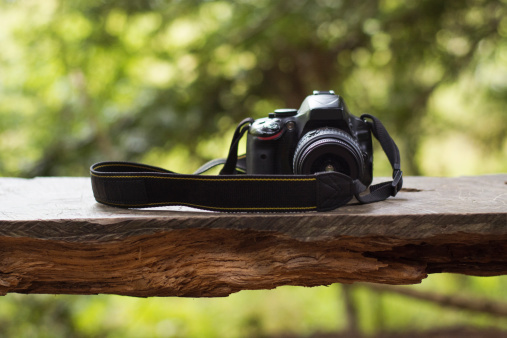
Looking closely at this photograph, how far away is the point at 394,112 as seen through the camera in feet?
6.80

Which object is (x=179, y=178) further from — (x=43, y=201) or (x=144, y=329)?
(x=144, y=329)

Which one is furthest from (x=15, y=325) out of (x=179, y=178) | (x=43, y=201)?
(x=179, y=178)

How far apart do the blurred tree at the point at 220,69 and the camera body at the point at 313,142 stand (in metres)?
0.90

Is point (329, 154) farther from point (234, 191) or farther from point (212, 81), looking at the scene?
point (212, 81)

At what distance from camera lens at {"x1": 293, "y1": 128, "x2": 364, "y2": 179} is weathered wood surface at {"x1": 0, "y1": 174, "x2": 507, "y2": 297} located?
0.08 metres

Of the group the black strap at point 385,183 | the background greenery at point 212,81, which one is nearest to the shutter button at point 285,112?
the black strap at point 385,183

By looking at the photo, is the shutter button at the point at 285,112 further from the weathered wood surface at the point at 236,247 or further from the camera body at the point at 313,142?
the weathered wood surface at the point at 236,247

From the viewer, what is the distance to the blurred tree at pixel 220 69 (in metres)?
1.91

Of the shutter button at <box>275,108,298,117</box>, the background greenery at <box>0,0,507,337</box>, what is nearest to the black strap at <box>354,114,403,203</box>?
the shutter button at <box>275,108,298,117</box>

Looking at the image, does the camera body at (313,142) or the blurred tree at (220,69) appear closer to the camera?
the camera body at (313,142)

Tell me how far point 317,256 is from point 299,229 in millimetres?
66

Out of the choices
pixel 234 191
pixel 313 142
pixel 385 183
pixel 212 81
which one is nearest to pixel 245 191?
pixel 234 191

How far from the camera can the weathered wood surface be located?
2.76ft

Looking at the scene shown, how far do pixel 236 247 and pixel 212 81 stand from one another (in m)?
1.25
